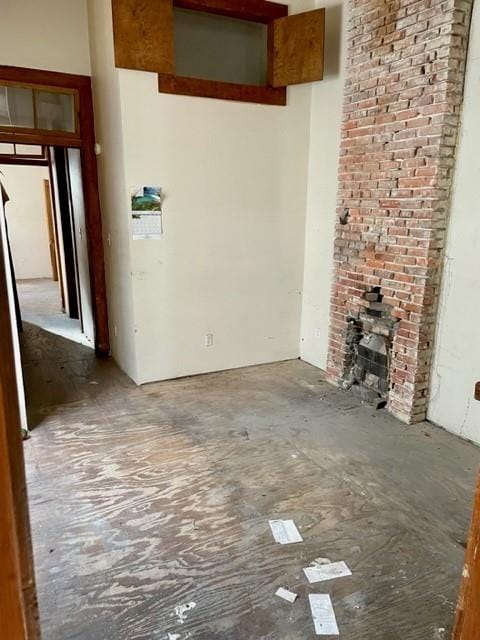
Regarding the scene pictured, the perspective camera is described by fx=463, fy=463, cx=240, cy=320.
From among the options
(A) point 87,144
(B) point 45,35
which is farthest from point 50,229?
(B) point 45,35

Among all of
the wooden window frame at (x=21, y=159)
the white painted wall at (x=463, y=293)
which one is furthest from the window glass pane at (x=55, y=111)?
the white painted wall at (x=463, y=293)

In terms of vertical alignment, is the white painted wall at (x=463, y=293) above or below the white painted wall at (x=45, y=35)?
below

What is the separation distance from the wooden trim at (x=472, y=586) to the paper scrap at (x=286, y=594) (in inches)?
44.0

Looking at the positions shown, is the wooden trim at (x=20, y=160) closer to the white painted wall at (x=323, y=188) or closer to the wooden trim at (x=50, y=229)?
the white painted wall at (x=323, y=188)

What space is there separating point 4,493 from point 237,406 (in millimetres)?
3183

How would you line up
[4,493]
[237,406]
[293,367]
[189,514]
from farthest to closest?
[293,367], [237,406], [189,514], [4,493]

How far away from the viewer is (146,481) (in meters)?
2.69

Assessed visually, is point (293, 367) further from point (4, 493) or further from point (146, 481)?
point (4, 493)

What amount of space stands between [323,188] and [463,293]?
171 cm

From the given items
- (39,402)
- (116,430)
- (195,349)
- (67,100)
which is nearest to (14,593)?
(116,430)

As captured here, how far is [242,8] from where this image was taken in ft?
12.5

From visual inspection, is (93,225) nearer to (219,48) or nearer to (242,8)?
(219,48)

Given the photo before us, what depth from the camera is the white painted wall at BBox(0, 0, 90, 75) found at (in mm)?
3842

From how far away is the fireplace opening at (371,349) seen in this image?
3.63 metres
